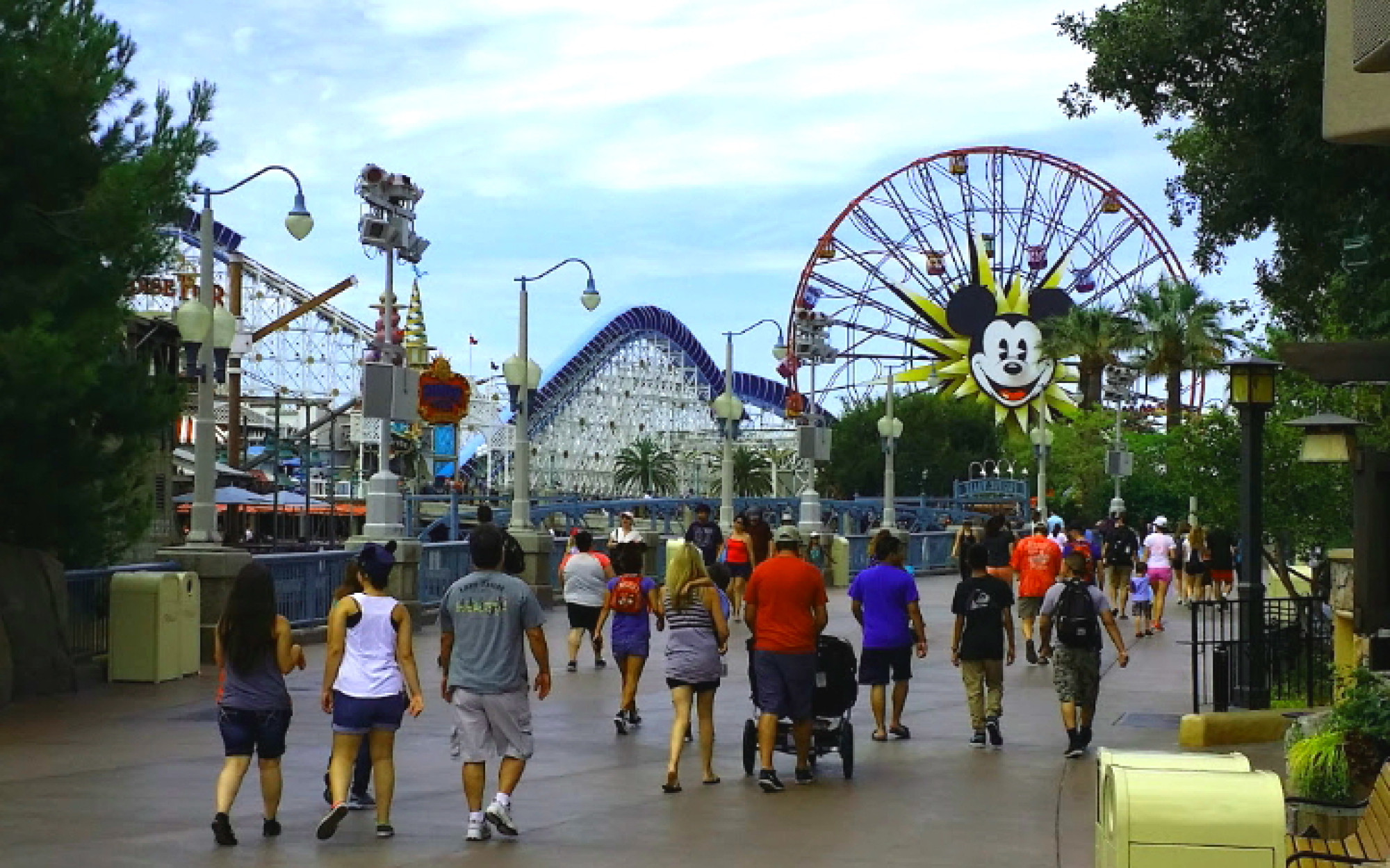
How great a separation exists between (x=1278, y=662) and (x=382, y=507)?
11.9 metres

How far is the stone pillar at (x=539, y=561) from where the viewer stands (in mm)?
30547

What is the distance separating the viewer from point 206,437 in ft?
70.4

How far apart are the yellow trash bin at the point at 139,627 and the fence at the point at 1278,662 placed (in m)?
9.48

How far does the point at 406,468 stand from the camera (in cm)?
8412

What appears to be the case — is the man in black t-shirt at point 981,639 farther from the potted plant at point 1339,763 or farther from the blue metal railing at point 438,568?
the blue metal railing at point 438,568

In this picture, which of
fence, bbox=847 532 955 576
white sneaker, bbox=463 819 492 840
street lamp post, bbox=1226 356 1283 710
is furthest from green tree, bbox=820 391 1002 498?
white sneaker, bbox=463 819 492 840

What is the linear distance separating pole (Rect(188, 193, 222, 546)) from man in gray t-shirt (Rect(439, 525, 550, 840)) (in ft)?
37.2

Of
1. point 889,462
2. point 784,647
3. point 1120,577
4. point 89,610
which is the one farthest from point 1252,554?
point 889,462

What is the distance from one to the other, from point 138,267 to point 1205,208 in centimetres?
1018

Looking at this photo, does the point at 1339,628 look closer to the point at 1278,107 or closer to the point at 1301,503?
the point at 1278,107

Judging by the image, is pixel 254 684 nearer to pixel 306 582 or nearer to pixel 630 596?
pixel 630 596

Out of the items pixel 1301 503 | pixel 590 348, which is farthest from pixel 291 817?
pixel 590 348

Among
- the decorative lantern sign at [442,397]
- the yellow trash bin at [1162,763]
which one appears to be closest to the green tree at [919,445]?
the decorative lantern sign at [442,397]

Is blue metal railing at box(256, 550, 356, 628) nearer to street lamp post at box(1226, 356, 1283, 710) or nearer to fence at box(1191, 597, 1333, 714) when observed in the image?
fence at box(1191, 597, 1333, 714)
